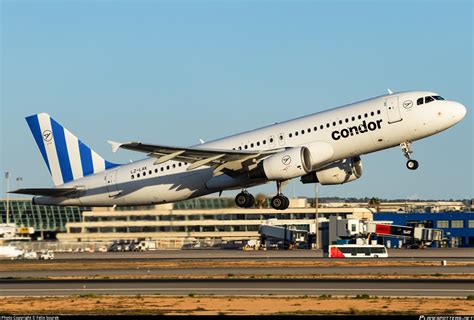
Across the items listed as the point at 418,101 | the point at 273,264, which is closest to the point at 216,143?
the point at 273,264

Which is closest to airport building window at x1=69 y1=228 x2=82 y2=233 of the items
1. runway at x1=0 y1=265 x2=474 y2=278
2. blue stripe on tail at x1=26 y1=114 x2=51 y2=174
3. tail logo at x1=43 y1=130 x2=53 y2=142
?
blue stripe on tail at x1=26 y1=114 x2=51 y2=174

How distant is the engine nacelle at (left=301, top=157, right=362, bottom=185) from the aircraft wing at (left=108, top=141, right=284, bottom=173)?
5.65 metres

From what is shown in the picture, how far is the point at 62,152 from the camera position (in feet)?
230

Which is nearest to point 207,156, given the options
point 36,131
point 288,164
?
point 288,164

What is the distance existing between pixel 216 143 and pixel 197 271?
29.2 ft

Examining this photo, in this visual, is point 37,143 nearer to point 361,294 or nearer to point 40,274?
point 40,274

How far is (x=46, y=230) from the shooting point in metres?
130

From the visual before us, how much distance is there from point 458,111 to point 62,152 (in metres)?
29.9

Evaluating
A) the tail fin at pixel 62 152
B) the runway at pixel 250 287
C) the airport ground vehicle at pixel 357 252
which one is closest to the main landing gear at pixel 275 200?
the tail fin at pixel 62 152

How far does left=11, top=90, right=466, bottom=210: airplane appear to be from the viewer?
5731 centimetres

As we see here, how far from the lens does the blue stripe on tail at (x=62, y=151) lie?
227 ft

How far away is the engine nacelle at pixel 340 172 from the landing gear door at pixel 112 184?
1376 centimetres

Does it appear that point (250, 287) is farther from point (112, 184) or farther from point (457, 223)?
point (457, 223)

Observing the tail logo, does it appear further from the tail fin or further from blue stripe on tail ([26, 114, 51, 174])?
blue stripe on tail ([26, 114, 51, 174])
